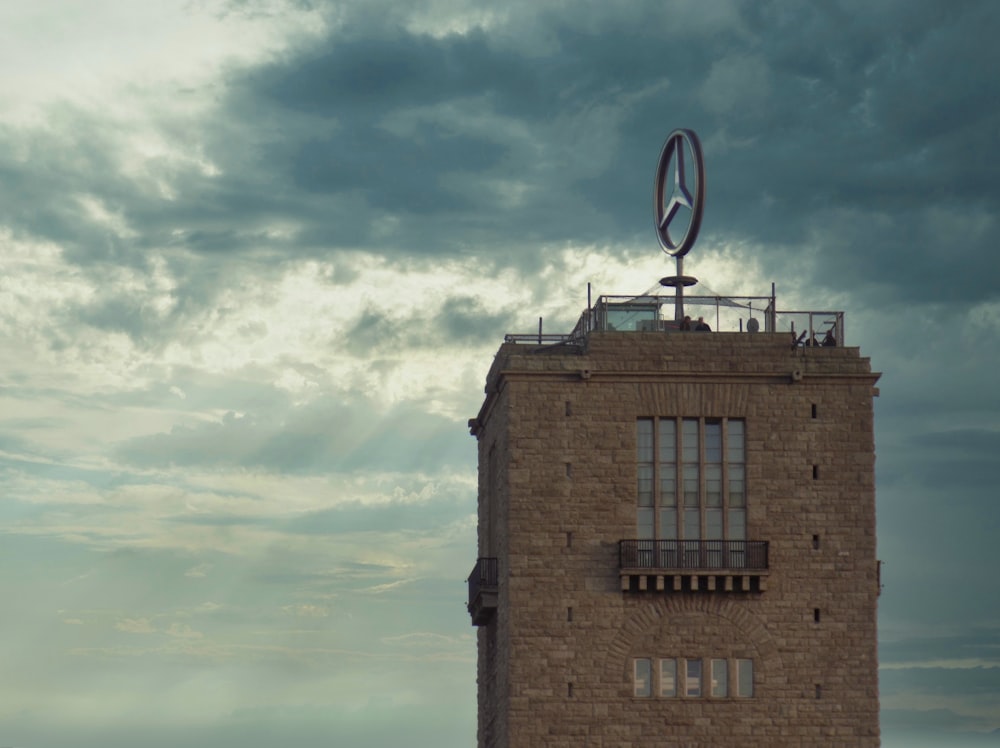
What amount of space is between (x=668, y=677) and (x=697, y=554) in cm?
476

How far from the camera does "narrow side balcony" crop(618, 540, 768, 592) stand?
265 ft

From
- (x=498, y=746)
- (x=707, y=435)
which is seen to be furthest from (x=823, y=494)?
(x=498, y=746)

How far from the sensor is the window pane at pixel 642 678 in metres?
80.7

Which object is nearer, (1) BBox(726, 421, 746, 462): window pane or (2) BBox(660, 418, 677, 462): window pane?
(2) BBox(660, 418, 677, 462): window pane

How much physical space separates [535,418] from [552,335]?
5.31 meters

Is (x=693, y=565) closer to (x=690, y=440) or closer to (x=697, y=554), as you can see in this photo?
(x=697, y=554)

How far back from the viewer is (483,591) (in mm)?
85875

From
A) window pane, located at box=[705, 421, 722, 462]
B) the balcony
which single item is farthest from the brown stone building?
the balcony

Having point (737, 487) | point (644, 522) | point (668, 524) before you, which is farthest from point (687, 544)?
point (737, 487)

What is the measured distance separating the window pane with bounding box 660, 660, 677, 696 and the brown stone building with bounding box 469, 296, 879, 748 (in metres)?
0.08

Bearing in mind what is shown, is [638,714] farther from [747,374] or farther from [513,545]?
[747,374]

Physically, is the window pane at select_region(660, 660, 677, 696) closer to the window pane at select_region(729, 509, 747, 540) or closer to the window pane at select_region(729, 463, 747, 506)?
the window pane at select_region(729, 509, 747, 540)

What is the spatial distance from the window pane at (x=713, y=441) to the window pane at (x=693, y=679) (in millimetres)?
7821

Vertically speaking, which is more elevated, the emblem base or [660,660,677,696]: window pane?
the emblem base
